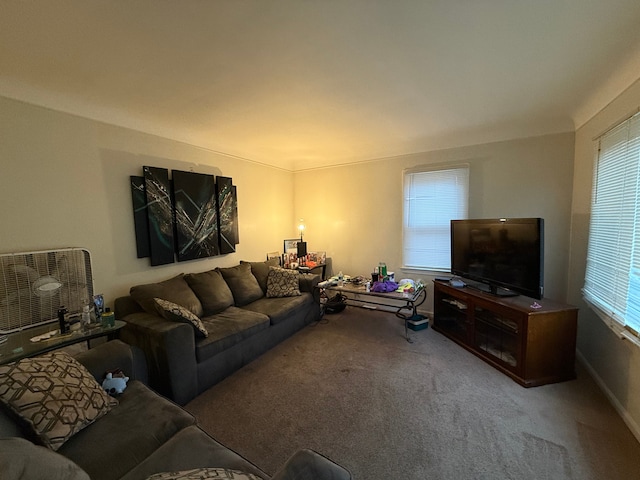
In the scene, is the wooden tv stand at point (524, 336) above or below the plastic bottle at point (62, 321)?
below

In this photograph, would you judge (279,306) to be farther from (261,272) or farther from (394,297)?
(394,297)

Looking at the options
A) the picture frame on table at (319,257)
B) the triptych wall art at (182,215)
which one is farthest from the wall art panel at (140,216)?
the picture frame on table at (319,257)

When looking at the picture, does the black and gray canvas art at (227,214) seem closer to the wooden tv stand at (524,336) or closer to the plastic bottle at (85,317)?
the plastic bottle at (85,317)

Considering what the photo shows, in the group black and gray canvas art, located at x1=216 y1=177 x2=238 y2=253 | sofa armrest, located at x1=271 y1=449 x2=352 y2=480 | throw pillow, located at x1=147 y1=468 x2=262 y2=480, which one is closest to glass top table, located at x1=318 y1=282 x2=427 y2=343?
black and gray canvas art, located at x1=216 y1=177 x2=238 y2=253

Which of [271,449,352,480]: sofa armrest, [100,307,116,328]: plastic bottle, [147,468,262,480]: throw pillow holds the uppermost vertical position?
[147,468,262,480]: throw pillow

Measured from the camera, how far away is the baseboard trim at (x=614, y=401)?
5.83ft

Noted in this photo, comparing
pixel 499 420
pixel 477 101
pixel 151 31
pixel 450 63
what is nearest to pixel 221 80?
pixel 151 31

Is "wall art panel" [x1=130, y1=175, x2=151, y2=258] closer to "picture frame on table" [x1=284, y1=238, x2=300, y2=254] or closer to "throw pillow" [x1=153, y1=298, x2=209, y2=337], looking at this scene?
"throw pillow" [x1=153, y1=298, x2=209, y2=337]

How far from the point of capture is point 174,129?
10.1 ft

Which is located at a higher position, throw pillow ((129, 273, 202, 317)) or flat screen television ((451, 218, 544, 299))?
flat screen television ((451, 218, 544, 299))

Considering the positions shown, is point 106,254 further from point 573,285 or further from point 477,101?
point 573,285

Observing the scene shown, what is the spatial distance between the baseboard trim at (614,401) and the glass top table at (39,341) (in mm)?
3820

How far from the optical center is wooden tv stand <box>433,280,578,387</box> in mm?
2309

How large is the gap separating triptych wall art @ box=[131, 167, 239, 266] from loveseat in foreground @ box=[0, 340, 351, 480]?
5.05 ft
